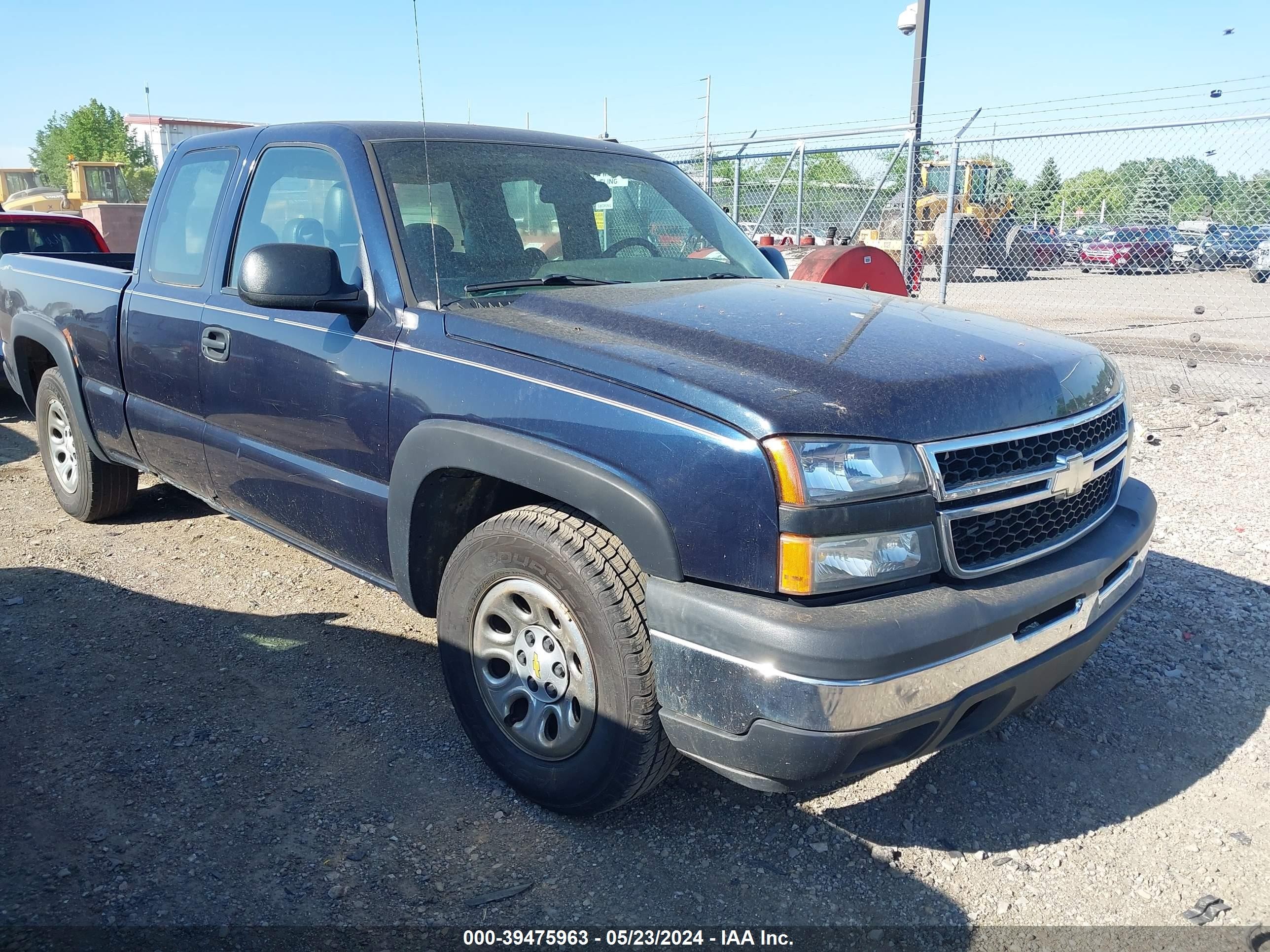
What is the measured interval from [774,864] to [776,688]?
0.79m

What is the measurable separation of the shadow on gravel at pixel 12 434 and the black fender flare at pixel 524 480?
5259 millimetres

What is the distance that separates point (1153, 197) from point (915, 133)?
240 centimetres

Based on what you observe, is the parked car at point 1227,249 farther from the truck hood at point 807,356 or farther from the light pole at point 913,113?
the truck hood at point 807,356

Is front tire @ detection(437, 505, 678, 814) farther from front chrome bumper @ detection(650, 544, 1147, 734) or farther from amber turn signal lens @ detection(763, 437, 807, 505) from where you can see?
amber turn signal lens @ detection(763, 437, 807, 505)

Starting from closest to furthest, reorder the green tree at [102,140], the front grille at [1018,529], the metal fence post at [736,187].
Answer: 1. the front grille at [1018,529]
2. the metal fence post at [736,187]
3. the green tree at [102,140]

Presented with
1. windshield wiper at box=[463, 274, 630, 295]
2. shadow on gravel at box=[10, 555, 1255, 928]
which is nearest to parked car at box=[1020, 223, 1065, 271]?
shadow on gravel at box=[10, 555, 1255, 928]

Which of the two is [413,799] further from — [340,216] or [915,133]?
[915,133]

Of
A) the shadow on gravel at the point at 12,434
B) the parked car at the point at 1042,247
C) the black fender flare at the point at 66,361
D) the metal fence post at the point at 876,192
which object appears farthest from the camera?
the parked car at the point at 1042,247

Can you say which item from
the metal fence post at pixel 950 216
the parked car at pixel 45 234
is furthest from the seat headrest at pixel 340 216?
the metal fence post at pixel 950 216

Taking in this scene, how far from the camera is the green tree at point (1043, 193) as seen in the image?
10.5m

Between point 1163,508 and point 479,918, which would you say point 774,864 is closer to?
point 479,918

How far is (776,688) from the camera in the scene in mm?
2127

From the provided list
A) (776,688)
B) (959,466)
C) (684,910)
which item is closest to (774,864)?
(684,910)

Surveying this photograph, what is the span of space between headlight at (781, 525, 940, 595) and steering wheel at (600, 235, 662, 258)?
1.74 m
